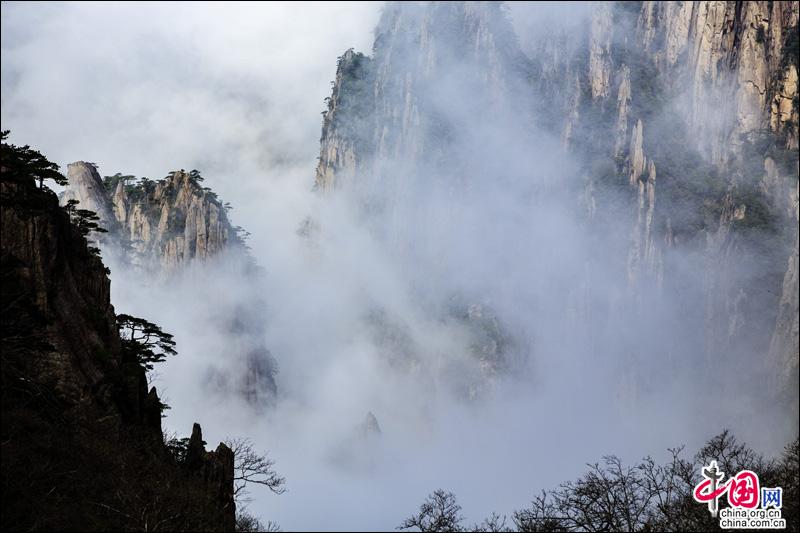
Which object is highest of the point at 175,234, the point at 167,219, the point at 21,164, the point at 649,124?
the point at 649,124

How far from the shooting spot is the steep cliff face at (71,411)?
3359cm

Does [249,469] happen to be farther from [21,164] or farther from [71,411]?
[21,164]

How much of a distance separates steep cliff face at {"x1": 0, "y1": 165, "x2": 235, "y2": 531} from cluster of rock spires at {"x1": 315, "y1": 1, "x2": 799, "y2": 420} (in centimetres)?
10382

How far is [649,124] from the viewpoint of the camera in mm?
174000

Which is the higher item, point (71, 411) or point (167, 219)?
point (167, 219)

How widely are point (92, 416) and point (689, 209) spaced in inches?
5449

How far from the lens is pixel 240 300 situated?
516 ft

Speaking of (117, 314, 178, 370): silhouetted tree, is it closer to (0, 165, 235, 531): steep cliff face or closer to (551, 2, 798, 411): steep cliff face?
(0, 165, 235, 531): steep cliff face

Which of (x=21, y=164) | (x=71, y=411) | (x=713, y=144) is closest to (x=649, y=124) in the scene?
(x=713, y=144)

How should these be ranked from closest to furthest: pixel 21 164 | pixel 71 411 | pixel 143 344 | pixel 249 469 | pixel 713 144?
pixel 71 411 < pixel 21 164 < pixel 249 469 < pixel 143 344 < pixel 713 144

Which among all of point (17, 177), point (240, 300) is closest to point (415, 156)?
point (240, 300)

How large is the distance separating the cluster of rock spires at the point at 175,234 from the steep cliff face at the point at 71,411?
102 m

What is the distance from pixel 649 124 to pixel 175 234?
90.8 meters

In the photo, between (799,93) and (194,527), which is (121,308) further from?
(799,93)
